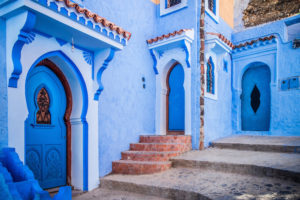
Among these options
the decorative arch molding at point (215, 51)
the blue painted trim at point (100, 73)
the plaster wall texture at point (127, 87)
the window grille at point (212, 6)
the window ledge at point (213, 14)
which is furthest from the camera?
the window grille at point (212, 6)

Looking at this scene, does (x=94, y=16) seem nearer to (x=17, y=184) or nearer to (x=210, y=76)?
(x=17, y=184)

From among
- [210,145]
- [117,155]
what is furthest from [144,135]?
[210,145]

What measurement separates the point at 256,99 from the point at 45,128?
24.6 ft

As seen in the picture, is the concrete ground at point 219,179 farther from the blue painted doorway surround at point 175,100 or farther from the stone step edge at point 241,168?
the blue painted doorway surround at point 175,100

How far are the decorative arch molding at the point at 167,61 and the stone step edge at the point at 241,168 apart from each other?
129 centimetres

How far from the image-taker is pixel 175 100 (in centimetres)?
748

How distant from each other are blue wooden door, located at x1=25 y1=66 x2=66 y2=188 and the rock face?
8041mm

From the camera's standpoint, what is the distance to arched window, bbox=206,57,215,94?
7.01 m

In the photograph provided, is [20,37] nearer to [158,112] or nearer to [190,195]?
[190,195]

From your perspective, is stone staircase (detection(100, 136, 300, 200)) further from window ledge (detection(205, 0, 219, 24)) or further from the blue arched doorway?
window ledge (detection(205, 0, 219, 24))

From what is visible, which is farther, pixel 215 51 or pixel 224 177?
pixel 215 51

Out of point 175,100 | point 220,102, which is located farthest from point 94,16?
point 220,102

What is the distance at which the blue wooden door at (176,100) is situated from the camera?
7364 millimetres

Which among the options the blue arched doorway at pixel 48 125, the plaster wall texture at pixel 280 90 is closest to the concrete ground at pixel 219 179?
the blue arched doorway at pixel 48 125
